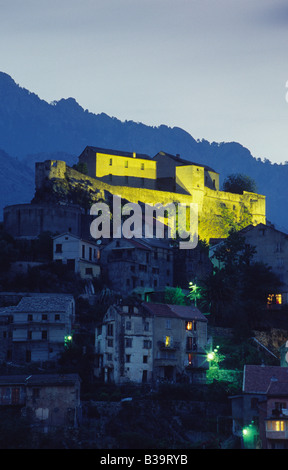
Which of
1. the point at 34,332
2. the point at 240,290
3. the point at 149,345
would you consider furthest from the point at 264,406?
the point at 240,290

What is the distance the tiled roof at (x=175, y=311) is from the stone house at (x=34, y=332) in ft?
24.5

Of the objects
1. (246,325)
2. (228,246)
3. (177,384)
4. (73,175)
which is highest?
(73,175)

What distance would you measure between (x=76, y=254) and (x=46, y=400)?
2909 centimetres

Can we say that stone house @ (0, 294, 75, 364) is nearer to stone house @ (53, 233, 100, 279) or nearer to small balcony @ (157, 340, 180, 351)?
small balcony @ (157, 340, 180, 351)

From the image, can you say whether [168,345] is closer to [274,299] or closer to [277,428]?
[277,428]

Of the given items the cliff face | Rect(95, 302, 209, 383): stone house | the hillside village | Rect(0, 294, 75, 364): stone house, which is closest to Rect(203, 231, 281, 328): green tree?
the hillside village

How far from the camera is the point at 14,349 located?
245 ft

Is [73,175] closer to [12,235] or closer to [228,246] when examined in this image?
[12,235]

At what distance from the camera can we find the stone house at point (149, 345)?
238 ft

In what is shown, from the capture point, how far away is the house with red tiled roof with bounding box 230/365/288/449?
6006 centimetres

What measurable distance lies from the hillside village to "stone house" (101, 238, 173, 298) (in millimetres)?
125
